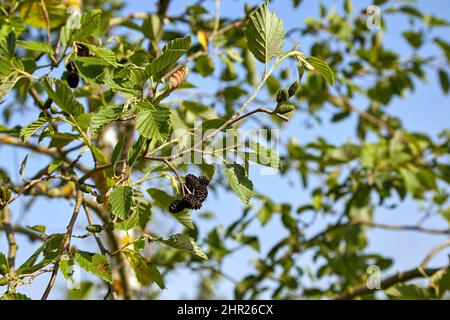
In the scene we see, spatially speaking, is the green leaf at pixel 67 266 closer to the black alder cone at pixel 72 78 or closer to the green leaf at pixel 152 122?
the green leaf at pixel 152 122

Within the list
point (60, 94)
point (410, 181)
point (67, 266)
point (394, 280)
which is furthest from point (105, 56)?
point (410, 181)

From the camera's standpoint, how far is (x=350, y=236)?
3121 millimetres

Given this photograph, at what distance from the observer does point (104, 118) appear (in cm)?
110

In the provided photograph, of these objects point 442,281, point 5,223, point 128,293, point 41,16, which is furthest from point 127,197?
point 128,293

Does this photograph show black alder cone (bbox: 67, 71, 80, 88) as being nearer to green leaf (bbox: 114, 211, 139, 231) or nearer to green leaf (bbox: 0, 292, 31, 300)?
green leaf (bbox: 114, 211, 139, 231)

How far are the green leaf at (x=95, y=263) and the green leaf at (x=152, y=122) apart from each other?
Answer: 0.95 ft

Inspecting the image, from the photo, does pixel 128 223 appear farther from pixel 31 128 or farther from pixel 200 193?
pixel 31 128

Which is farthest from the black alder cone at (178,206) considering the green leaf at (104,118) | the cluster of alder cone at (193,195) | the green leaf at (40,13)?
the green leaf at (40,13)

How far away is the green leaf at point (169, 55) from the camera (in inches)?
42.0

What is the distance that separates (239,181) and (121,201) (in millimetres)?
234

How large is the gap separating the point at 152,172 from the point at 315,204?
1.71 meters

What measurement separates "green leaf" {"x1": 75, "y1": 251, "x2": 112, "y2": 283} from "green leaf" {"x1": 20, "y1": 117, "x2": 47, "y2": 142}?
10.9 inches
